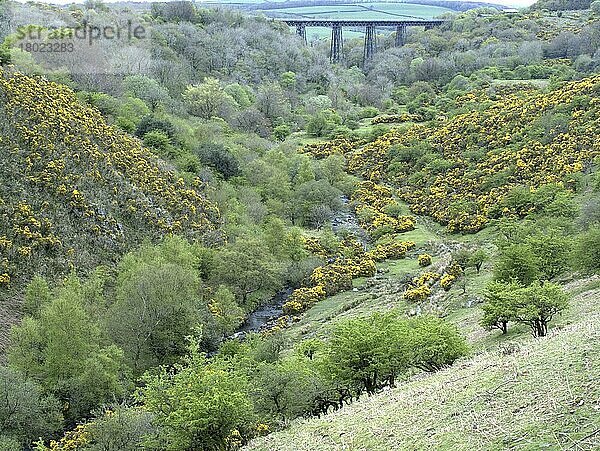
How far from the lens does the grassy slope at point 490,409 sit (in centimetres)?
1122

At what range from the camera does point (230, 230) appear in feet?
155

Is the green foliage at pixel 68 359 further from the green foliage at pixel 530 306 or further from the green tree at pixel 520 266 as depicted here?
the green tree at pixel 520 266

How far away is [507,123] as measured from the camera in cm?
6731

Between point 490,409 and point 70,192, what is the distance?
33790 millimetres

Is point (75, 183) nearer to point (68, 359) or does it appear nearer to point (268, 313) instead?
point (268, 313)

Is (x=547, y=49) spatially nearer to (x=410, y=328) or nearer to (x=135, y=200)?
(x=135, y=200)

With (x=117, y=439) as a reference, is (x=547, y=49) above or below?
above

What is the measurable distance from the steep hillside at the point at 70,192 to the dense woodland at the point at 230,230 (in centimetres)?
15

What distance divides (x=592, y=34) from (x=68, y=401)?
334ft

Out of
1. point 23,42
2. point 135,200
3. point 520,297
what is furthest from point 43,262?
point 23,42

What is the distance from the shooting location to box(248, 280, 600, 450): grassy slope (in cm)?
1122

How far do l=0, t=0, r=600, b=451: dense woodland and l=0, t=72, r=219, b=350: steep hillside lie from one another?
0.15 m

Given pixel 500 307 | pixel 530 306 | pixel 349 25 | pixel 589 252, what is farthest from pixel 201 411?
pixel 349 25

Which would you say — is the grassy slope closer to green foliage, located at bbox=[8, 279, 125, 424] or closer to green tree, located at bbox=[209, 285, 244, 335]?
green foliage, located at bbox=[8, 279, 125, 424]
